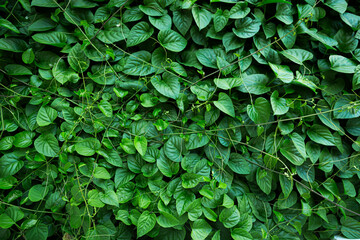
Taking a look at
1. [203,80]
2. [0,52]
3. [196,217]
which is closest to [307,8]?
[203,80]

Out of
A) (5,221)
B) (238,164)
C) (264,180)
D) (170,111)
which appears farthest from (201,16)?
(5,221)

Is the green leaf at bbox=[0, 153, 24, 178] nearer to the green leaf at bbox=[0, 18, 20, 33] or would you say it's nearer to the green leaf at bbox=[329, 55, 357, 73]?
the green leaf at bbox=[0, 18, 20, 33]

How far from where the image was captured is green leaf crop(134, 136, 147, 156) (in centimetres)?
95

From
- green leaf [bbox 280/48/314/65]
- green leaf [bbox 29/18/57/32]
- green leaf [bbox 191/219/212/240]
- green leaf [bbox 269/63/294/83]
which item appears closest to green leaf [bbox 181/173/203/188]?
green leaf [bbox 191/219/212/240]

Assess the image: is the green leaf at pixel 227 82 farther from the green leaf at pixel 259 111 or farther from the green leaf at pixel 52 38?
the green leaf at pixel 52 38

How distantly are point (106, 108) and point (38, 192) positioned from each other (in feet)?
1.54

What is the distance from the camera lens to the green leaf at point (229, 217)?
3.20 feet

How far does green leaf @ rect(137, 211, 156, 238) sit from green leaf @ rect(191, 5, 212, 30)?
79cm

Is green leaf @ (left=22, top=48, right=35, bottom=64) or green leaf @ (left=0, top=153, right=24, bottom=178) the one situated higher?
green leaf @ (left=22, top=48, right=35, bottom=64)

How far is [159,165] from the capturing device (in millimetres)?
1005

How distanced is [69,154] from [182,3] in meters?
0.81

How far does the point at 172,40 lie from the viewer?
3.31 ft

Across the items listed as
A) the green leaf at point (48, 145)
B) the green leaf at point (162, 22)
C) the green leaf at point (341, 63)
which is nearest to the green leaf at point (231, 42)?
the green leaf at point (162, 22)

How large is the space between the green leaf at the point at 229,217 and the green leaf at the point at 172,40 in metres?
0.70
